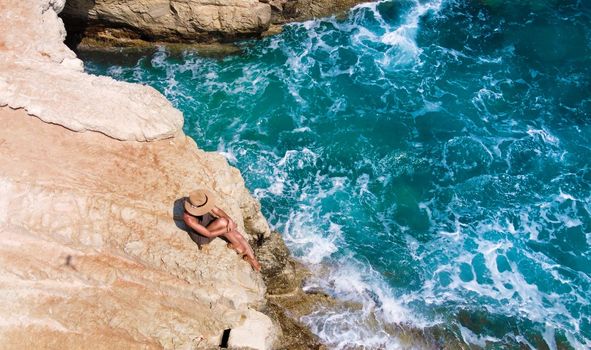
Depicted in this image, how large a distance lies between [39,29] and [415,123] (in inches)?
540

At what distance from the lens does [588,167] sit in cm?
1906

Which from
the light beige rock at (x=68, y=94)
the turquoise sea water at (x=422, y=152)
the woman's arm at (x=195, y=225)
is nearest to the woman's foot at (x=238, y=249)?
the woman's arm at (x=195, y=225)

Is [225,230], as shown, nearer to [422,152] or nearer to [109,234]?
[109,234]

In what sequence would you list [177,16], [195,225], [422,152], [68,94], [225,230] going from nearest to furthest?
[195,225], [225,230], [68,94], [422,152], [177,16]

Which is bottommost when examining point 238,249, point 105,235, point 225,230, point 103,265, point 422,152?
point 422,152

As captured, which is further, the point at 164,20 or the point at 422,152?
the point at 164,20

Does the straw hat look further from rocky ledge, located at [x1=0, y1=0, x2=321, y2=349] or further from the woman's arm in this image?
rocky ledge, located at [x1=0, y1=0, x2=321, y2=349]

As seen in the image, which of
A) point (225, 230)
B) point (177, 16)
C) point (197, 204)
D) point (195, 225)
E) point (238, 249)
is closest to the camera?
point (197, 204)

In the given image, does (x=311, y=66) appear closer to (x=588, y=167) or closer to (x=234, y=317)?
(x=588, y=167)

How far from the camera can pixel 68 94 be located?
13305 mm

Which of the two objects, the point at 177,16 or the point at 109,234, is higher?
the point at 177,16

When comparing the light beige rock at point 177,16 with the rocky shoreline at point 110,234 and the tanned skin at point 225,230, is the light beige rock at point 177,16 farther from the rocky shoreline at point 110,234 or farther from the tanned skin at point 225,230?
the tanned skin at point 225,230

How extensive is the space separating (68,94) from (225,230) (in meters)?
5.74

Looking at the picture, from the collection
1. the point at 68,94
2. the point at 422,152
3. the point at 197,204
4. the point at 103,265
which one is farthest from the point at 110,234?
the point at 422,152
